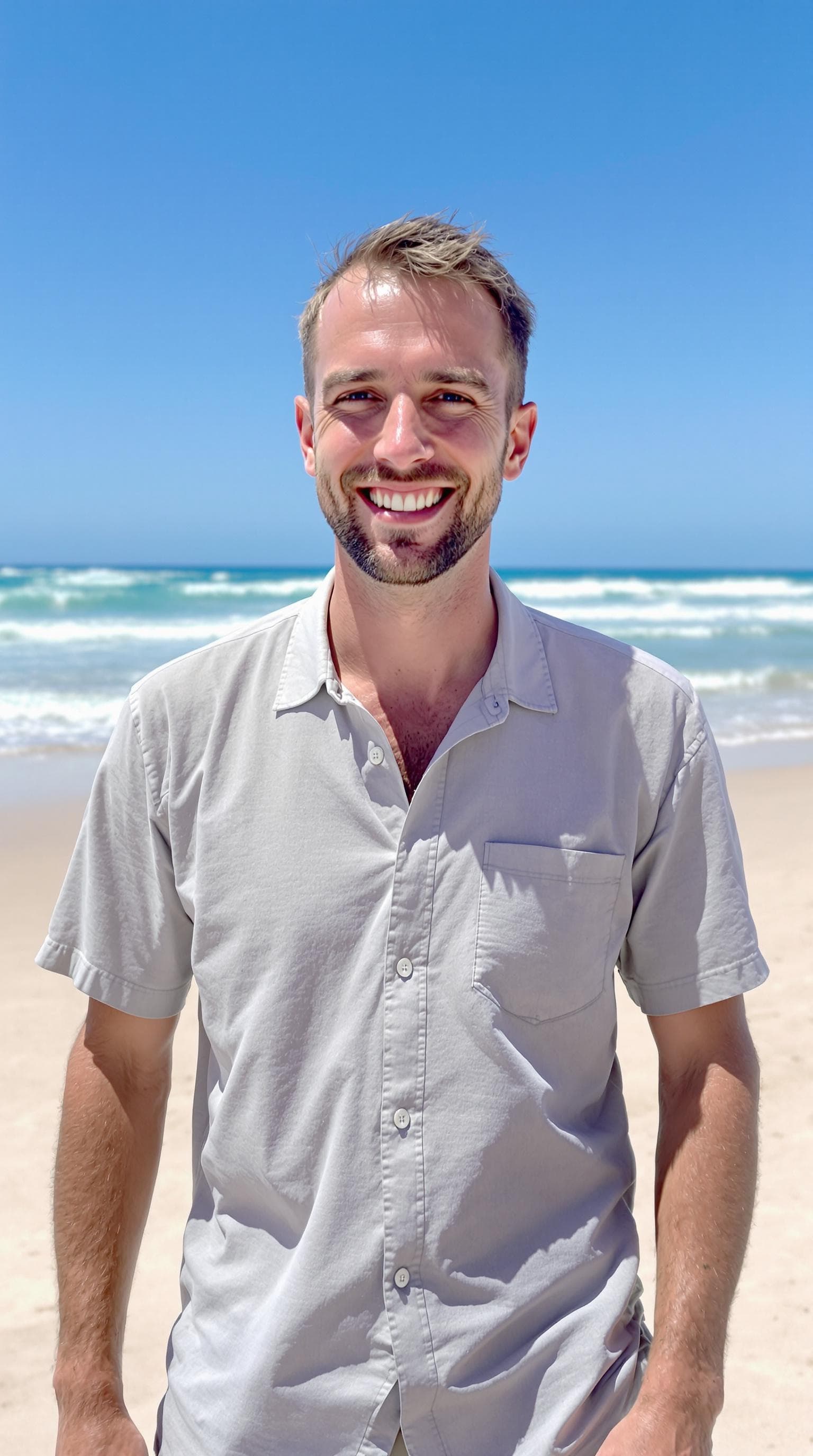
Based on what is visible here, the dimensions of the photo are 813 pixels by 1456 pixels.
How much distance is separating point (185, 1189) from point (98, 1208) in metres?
2.43

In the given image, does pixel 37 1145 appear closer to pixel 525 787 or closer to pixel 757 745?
pixel 525 787

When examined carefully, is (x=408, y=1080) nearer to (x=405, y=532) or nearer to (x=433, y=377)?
(x=405, y=532)

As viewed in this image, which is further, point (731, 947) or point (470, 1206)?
point (731, 947)

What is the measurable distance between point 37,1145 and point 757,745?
349 inches

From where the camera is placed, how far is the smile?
71.3 inches

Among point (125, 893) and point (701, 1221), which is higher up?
point (125, 893)

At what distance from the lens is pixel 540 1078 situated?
1644 millimetres

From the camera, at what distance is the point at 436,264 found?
179cm

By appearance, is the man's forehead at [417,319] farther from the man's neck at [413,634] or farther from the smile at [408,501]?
the man's neck at [413,634]

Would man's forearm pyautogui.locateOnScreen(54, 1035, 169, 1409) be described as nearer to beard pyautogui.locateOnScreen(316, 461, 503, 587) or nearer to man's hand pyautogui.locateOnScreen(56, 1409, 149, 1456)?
man's hand pyautogui.locateOnScreen(56, 1409, 149, 1456)

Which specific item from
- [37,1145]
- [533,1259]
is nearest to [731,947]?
[533,1259]

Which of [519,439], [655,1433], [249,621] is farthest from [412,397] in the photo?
[249,621]

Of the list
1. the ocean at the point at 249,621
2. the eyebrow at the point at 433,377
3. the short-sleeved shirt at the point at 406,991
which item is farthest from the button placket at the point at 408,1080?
the ocean at the point at 249,621

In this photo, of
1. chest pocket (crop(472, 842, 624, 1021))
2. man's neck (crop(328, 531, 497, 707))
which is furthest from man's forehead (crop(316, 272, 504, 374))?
chest pocket (crop(472, 842, 624, 1021))
